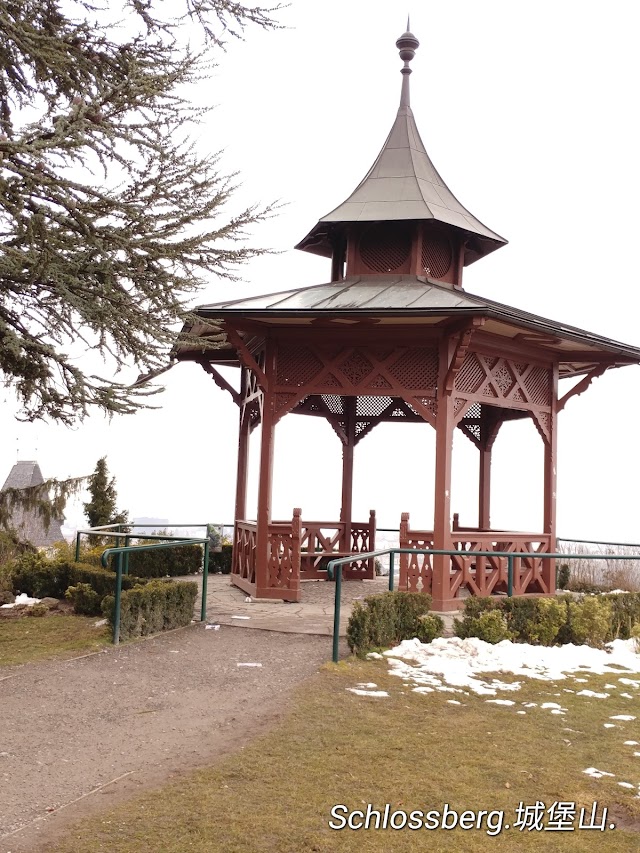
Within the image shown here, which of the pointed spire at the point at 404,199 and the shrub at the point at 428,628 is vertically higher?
the pointed spire at the point at 404,199

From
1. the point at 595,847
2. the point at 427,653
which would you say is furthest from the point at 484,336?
the point at 595,847

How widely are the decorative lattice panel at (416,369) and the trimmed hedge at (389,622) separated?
11.9 feet

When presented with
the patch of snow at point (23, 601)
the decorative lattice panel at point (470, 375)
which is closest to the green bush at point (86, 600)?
the patch of snow at point (23, 601)

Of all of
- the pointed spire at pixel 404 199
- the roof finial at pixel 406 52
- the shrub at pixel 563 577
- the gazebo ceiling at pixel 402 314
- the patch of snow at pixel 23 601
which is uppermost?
the roof finial at pixel 406 52

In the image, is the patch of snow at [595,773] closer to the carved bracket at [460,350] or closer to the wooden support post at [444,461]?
the wooden support post at [444,461]

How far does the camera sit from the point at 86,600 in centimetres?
1048

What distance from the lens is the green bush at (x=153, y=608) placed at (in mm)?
8320

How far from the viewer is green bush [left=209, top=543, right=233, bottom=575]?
15.3 m

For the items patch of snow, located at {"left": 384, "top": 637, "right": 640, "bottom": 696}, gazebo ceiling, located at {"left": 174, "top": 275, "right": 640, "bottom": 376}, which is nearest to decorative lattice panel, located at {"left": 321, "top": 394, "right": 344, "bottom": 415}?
gazebo ceiling, located at {"left": 174, "top": 275, "right": 640, "bottom": 376}

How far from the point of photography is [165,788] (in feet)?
14.4

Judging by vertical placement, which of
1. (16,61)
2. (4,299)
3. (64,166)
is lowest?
(4,299)

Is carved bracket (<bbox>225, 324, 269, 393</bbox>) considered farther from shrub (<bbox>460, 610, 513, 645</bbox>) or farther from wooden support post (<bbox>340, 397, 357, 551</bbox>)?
shrub (<bbox>460, 610, 513, 645</bbox>)

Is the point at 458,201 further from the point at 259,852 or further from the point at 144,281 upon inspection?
the point at 259,852

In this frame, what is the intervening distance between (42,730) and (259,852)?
2.44 meters
